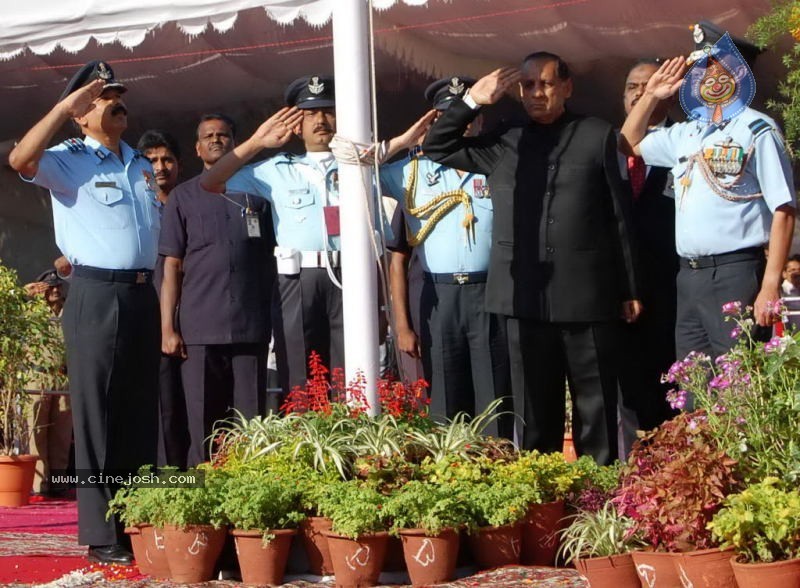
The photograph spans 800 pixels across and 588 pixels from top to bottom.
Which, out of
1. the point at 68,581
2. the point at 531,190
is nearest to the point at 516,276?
the point at 531,190

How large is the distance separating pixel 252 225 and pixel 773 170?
106 inches

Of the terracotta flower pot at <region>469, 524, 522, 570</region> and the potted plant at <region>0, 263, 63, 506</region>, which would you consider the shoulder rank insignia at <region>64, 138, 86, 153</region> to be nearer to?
the terracotta flower pot at <region>469, 524, 522, 570</region>

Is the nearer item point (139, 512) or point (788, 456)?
point (788, 456)

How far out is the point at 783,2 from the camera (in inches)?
261

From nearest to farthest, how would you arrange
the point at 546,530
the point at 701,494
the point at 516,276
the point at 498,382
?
the point at 701,494
the point at 546,530
the point at 516,276
the point at 498,382

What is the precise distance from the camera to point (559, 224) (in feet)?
18.0

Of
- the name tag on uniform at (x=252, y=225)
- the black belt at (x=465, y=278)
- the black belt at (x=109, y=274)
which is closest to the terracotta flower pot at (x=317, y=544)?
the black belt at (x=109, y=274)

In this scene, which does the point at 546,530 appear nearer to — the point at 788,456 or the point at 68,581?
the point at 788,456

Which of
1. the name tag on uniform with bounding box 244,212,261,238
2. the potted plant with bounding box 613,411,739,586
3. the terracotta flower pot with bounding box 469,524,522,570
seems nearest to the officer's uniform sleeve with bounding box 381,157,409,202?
the name tag on uniform with bounding box 244,212,261,238

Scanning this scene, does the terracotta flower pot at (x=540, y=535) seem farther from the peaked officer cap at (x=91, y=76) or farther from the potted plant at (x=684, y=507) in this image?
the peaked officer cap at (x=91, y=76)

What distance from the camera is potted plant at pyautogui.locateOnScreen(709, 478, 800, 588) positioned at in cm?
364

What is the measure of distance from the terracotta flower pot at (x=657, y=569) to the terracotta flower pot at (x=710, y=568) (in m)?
0.07

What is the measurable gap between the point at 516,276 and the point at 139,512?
171cm

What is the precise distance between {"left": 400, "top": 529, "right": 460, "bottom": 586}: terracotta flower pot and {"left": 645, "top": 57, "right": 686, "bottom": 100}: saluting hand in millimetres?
2111
